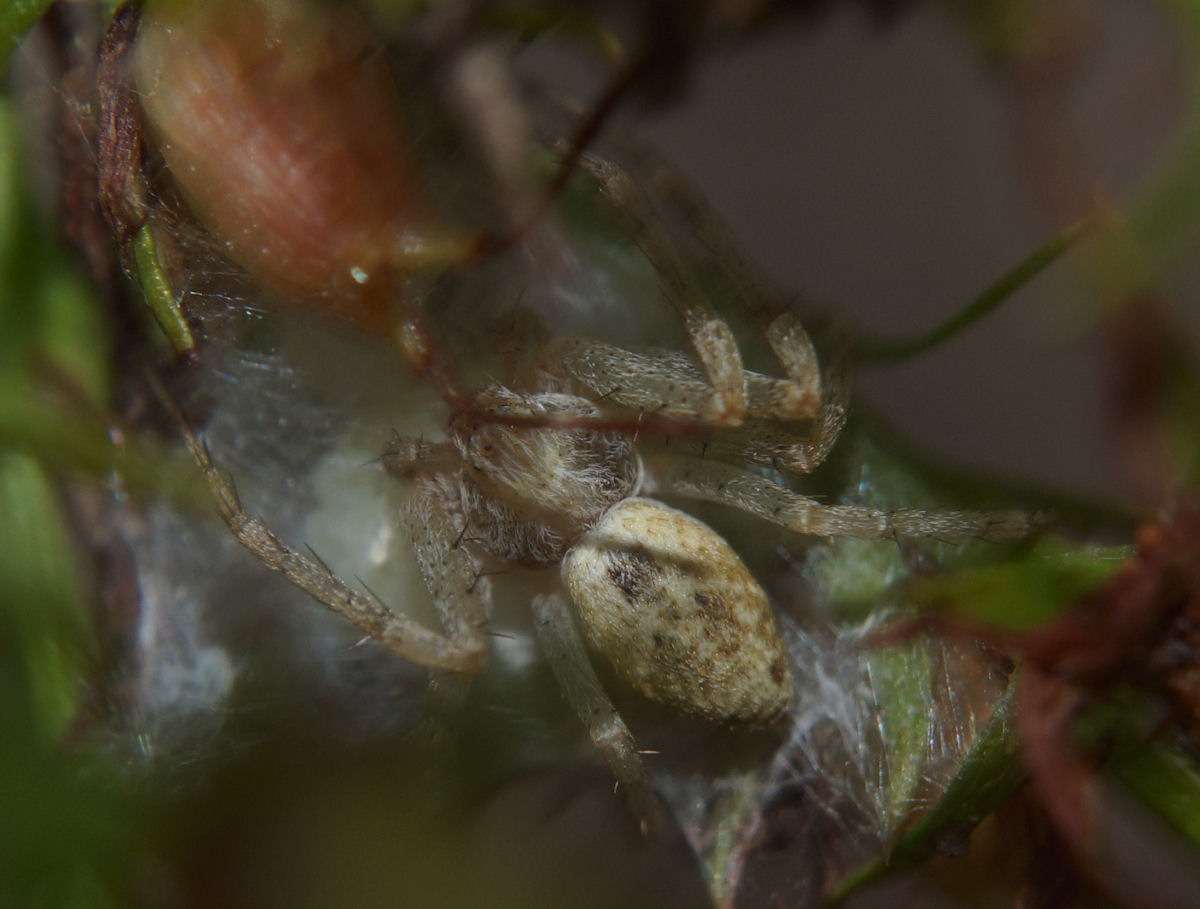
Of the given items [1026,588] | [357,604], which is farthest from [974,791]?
[357,604]

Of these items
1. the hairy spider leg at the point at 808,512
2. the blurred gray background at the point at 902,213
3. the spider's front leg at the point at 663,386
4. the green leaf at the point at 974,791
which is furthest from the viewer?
the blurred gray background at the point at 902,213

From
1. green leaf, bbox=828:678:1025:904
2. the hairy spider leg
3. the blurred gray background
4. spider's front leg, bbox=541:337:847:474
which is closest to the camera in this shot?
green leaf, bbox=828:678:1025:904

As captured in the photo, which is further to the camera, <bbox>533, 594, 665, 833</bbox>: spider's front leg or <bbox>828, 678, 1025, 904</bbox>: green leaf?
<bbox>533, 594, 665, 833</bbox>: spider's front leg

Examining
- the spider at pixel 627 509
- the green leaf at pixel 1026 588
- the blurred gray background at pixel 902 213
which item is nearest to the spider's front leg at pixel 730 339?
the spider at pixel 627 509

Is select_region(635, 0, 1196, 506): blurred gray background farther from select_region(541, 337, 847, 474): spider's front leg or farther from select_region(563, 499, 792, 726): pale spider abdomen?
select_region(563, 499, 792, 726): pale spider abdomen

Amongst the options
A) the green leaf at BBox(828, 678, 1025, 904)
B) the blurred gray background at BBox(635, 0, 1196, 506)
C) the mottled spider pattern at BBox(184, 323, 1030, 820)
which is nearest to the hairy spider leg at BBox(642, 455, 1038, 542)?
the mottled spider pattern at BBox(184, 323, 1030, 820)

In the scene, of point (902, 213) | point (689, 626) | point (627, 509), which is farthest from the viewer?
point (902, 213)

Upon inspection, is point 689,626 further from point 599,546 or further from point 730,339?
point 730,339

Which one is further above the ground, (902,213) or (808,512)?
(902,213)

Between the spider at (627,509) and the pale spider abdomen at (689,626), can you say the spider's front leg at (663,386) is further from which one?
the pale spider abdomen at (689,626)
